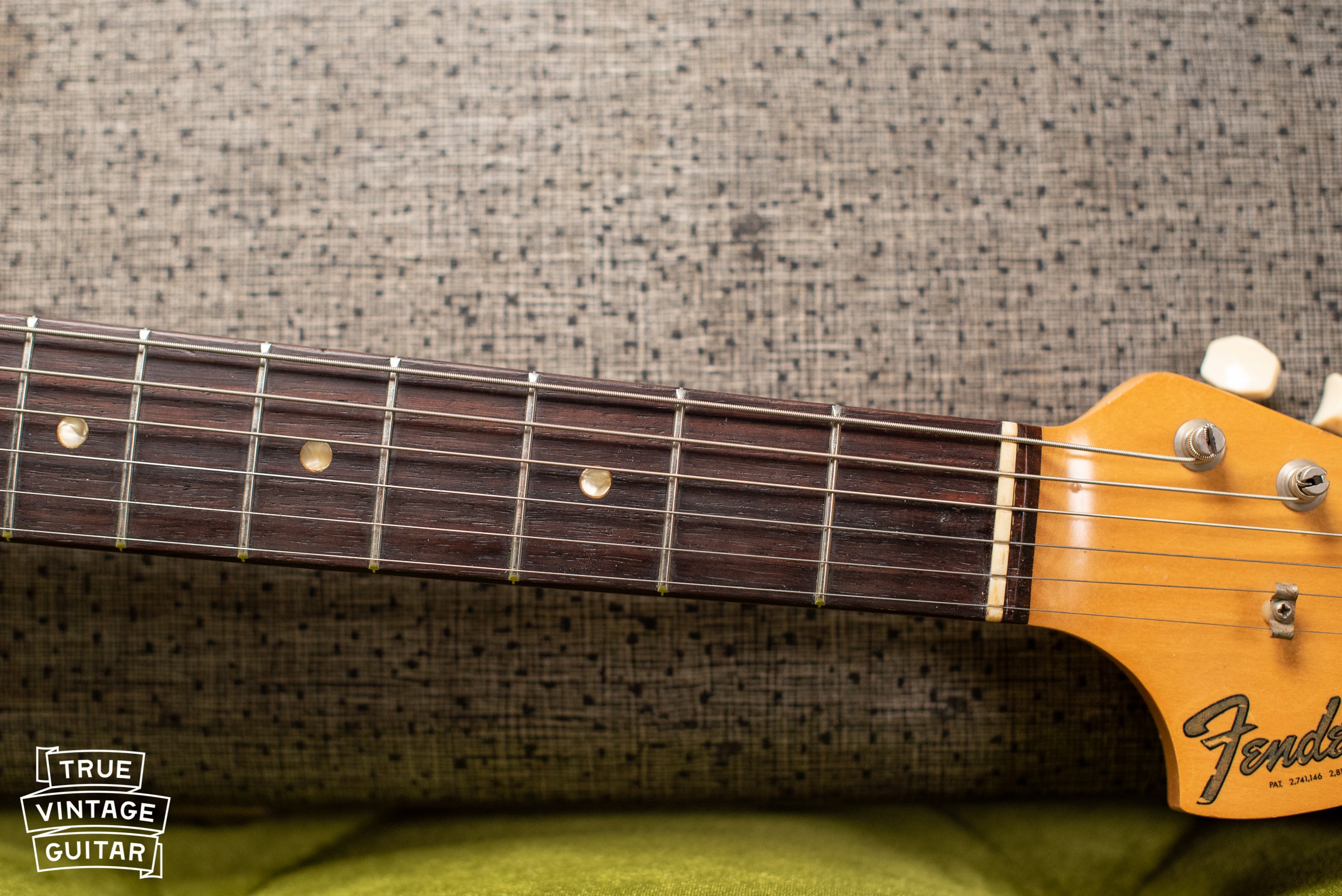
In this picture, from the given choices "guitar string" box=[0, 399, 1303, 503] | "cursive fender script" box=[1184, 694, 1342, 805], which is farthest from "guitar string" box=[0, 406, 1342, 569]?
"cursive fender script" box=[1184, 694, 1342, 805]

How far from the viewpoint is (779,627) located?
677mm

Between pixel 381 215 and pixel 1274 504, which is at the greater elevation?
pixel 381 215

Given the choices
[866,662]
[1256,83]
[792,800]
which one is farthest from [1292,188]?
[792,800]

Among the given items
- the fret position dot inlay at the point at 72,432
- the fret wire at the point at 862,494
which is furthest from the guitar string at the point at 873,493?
the fret position dot inlay at the point at 72,432

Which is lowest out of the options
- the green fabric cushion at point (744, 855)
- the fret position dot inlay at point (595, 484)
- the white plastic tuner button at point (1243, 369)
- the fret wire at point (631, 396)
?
the green fabric cushion at point (744, 855)

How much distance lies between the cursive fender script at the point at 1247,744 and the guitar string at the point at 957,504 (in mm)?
119

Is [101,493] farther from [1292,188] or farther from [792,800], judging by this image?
[1292,188]

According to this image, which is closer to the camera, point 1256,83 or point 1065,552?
point 1065,552

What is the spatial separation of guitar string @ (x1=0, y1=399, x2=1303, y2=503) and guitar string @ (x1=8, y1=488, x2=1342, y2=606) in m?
0.05

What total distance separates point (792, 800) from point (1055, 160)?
61cm

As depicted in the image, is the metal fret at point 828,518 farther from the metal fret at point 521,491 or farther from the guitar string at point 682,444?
the metal fret at point 521,491

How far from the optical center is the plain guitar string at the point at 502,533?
1.67 feet

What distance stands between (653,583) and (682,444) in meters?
0.09

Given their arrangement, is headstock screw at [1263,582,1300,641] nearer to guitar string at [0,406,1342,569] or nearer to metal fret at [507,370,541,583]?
guitar string at [0,406,1342,569]
